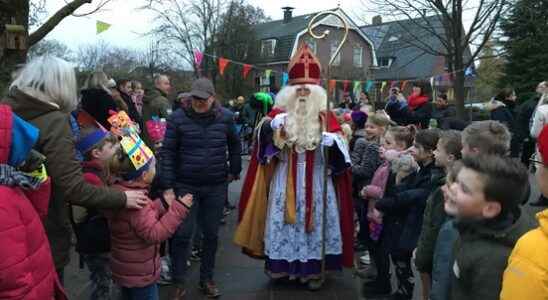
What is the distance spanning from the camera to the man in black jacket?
4523 millimetres

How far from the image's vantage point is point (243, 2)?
3919 centimetres

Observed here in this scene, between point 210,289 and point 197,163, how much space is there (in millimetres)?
1086

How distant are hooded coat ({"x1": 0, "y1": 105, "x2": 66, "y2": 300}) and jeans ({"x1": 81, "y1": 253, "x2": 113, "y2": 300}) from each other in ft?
3.34

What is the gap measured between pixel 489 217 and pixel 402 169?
191 centimetres

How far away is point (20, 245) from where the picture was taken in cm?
210

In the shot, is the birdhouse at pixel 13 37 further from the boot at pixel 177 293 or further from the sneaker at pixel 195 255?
the boot at pixel 177 293

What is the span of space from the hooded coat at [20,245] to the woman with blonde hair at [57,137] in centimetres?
37

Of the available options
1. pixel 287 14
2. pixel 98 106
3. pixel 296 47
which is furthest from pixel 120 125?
pixel 287 14

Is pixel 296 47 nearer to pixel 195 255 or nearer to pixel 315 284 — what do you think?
pixel 195 255

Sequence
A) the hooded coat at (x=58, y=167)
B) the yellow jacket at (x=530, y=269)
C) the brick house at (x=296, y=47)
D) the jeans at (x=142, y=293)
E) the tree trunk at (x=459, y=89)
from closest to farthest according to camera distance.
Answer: the yellow jacket at (x=530, y=269) → the hooded coat at (x=58, y=167) → the jeans at (x=142, y=293) → the tree trunk at (x=459, y=89) → the brick house at (x=296, y=47)

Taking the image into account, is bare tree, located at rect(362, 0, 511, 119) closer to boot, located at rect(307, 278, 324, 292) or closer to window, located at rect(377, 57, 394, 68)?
boot, located at rect(307, 278, 324, 292)

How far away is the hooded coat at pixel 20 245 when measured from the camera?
6.74 feet

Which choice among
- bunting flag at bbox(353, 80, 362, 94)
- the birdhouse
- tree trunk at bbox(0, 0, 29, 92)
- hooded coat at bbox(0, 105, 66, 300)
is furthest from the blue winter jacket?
bunting flag at bbox(353, 80, 362, 94)

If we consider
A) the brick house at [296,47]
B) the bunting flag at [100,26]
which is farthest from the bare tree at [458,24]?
the brick house at [296,47]
